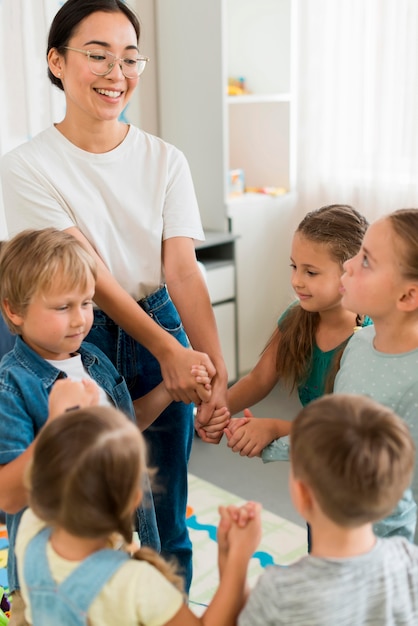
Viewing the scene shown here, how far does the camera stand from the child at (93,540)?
1.02 meters

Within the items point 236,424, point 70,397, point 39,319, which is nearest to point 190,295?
point 236,424

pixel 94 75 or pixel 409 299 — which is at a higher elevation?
pixel 94 75

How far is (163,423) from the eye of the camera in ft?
6.10

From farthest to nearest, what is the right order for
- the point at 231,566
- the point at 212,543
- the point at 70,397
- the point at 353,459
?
the point at 212,543
the point at 70,397
the point at 231,566
the point at 353,459

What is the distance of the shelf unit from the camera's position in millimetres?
3836

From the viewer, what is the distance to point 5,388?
4.44ft

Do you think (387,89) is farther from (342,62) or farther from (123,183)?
(123,183)

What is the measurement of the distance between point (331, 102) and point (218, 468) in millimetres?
1922

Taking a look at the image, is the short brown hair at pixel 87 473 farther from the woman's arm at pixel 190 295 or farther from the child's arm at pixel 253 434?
the woman's arm at pixel 190 295

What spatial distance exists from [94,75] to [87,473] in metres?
0.99

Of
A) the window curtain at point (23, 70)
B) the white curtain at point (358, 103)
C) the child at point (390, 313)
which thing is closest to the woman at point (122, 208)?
the child at point (390, 313)

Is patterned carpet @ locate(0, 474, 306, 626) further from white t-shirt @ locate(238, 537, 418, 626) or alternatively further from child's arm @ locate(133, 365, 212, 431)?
white t-shirt @ locate(238, 537, 418, 626)

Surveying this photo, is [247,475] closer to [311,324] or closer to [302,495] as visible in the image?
[311,324]

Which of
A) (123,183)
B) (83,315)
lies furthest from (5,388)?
(123,183)
